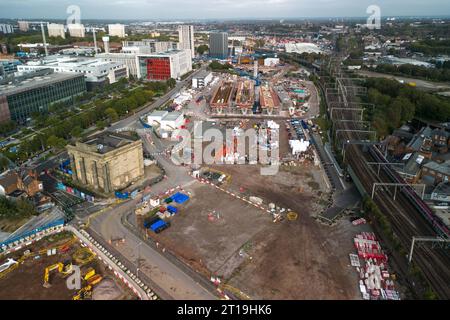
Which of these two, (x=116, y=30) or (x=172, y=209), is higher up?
(x=116, y=30)

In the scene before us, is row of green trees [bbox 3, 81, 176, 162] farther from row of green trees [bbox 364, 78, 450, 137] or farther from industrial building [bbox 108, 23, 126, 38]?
industrial building [bbox 108, 23, 126, 38]

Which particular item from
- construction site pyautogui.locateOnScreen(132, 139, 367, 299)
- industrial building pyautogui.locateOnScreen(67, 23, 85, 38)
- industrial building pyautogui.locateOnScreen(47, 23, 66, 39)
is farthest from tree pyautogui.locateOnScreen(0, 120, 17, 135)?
industrial building pyautogui.locateOnScreen(67, 23, 85, 38)

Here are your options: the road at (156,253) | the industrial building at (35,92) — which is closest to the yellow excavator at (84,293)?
the road at (156,253)

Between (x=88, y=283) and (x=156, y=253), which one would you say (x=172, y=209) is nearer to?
(x=156, y=253)

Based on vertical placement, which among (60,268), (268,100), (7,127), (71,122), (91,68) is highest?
(91,68)

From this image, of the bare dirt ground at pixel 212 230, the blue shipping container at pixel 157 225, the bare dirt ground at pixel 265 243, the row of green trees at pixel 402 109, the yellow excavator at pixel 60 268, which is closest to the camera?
the bare dirt ground at pixel 265 243

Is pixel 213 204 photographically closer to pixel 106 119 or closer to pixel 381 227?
pixel 381 227

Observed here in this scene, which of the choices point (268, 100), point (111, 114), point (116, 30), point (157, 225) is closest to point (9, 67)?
point (111, 114)

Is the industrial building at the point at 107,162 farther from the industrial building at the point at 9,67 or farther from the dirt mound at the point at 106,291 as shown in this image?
the industrial building at the point at 9,67
